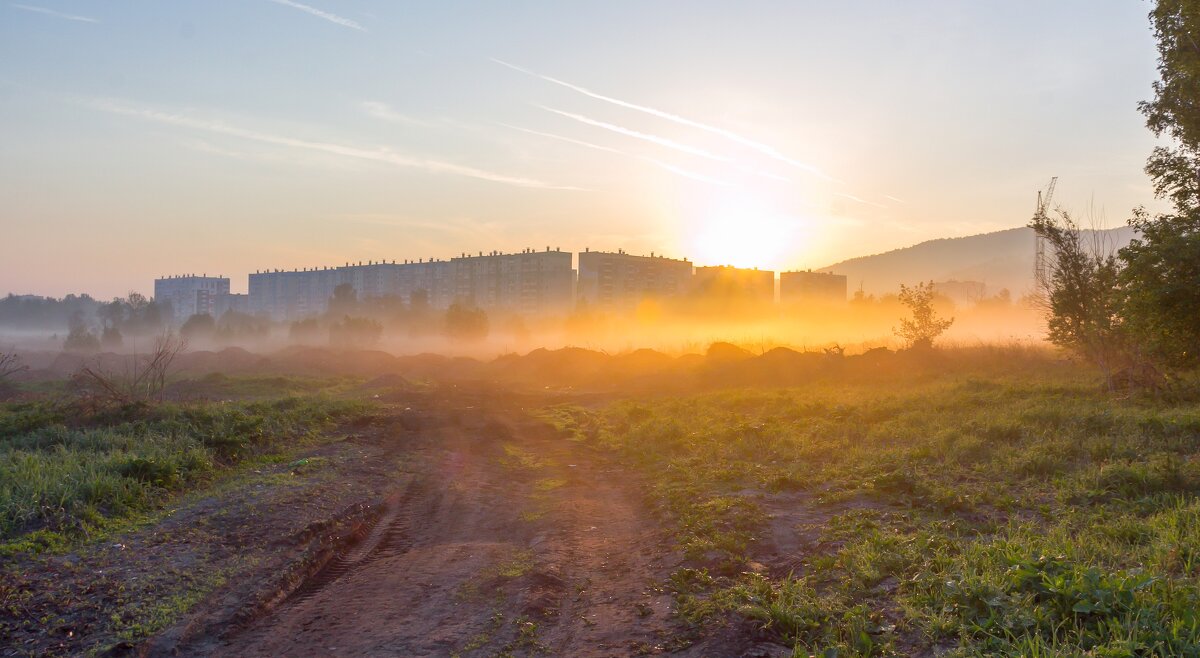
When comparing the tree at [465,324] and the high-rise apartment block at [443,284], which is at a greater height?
the high-rise apartment block at [443,284]

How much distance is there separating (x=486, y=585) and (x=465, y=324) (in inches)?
2285

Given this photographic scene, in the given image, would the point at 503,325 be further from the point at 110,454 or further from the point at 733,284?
the point at 110,454

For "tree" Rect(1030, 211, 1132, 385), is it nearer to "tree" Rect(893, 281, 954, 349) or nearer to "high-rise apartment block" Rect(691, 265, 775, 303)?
"tree" Rect(893, 281, 954, 349)

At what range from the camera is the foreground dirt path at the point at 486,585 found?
16.7ft

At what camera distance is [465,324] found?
63125 millimetres

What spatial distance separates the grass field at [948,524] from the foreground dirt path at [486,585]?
543 mm

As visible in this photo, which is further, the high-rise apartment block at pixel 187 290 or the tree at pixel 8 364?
the high-rise apartment block at pixel 187 290

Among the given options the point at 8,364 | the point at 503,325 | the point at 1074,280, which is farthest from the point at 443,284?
the point at 1074,280

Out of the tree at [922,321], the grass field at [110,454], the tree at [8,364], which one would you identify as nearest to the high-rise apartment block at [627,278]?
the tree at [922,321]

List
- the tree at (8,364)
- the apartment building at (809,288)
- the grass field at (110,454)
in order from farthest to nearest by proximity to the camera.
A: the apartment building at (809,288) → the tree at (8,364) → the grass field at (110,454)

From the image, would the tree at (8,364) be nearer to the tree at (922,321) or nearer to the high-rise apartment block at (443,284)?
the tree at (922,321)

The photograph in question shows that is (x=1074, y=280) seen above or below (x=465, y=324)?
above

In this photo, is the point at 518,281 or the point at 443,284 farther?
the point at 443,284

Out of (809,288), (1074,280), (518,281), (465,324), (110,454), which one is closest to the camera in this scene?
(110,454)
